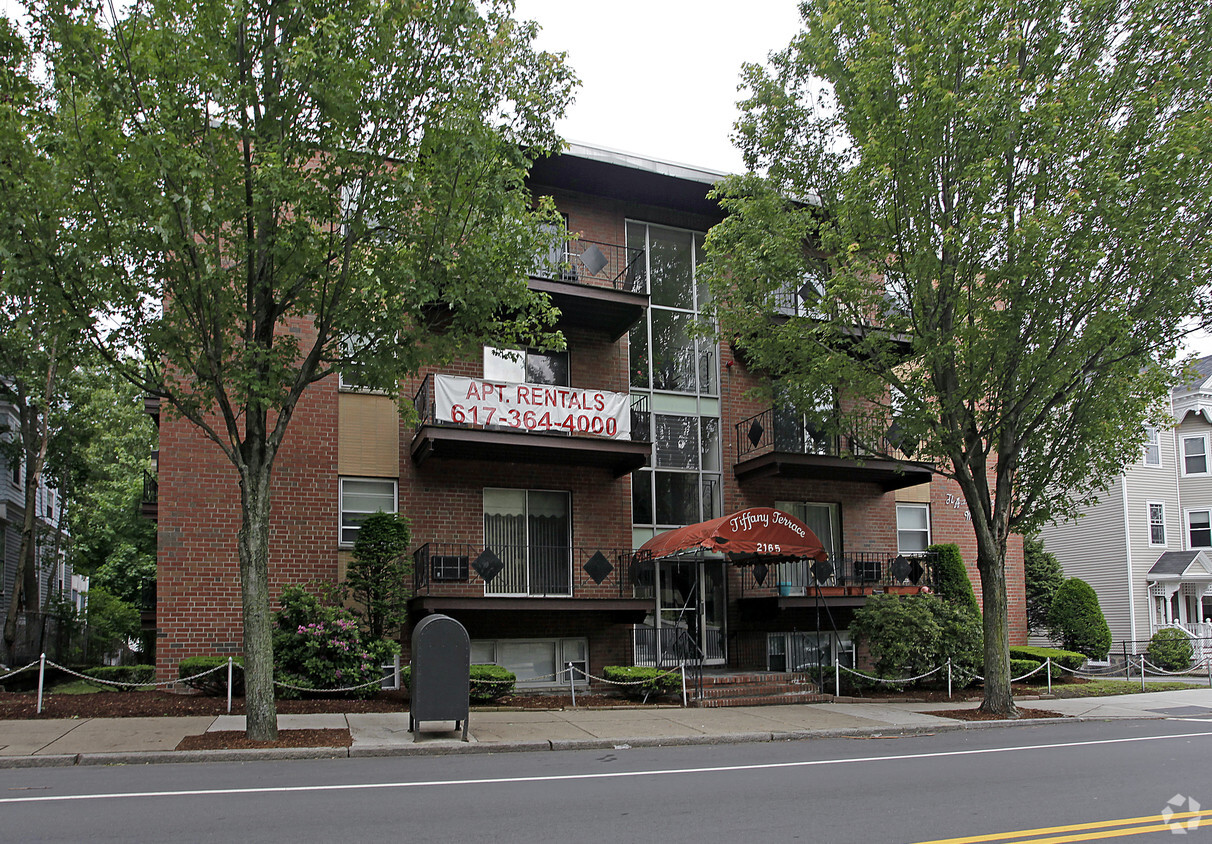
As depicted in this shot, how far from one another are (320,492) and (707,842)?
12466 mm

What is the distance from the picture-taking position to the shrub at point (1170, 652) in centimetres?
2847

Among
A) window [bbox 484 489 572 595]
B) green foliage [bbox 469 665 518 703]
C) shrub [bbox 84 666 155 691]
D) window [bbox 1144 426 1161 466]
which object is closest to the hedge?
green foliage [bbox 469 665 518 703]

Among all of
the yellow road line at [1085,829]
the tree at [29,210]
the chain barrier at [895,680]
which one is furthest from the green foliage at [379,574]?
the yellow road line at [1085,829]

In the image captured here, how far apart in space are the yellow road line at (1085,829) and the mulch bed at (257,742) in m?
→ 7.34

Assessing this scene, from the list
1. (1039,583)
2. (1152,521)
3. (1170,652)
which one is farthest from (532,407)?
(1152,521)

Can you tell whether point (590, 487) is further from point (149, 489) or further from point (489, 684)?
point (149, 489)

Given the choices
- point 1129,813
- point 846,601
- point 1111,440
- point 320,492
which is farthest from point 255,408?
point 1111,440

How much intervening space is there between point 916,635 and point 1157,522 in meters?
22.1

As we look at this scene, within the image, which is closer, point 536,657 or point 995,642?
point 995,642

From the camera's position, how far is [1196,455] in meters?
35.8

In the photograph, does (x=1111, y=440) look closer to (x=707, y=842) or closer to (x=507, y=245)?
(x=507, y=245)

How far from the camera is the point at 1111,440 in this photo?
1652 centimetres

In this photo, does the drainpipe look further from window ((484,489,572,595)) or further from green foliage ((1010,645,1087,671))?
window ((484,489,572,595))

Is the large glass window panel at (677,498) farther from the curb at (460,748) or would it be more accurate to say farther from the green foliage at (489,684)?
the curb at (460,748)
